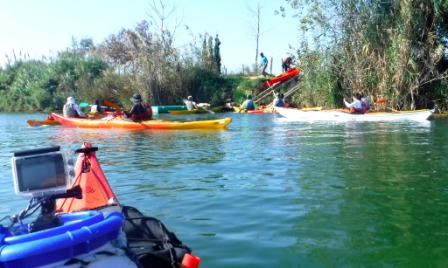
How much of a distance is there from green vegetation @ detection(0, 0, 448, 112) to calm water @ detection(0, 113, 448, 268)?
8538 mm

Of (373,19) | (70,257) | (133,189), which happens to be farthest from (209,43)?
(70,257)

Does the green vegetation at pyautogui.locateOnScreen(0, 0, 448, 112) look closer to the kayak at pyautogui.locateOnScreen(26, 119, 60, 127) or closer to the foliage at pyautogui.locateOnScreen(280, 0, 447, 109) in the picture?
the foliage at pyautogui.locateOnScreen(280, 0, 447, 109)

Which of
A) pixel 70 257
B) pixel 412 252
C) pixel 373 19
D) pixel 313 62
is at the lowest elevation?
pixel 412 252

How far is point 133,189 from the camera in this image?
7.14 m

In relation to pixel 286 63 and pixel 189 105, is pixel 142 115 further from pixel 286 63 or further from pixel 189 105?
pixel 286 63

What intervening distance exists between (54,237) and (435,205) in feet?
15.5

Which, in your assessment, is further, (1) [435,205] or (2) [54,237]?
(1) [435,205]

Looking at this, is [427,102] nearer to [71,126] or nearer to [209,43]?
[71,126]

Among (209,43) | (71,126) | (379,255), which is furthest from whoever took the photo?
(209,43)

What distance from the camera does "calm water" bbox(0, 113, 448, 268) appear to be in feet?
14.5

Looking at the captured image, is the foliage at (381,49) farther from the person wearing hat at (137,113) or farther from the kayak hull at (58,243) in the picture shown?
the kayak hull at (58,243)

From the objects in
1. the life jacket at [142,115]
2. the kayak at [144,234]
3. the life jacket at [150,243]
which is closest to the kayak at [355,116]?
the life jacket at [142,115]

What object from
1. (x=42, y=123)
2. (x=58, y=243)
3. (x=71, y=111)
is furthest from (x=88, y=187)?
(x=42, y=123)

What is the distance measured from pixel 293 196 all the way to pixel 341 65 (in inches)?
673
